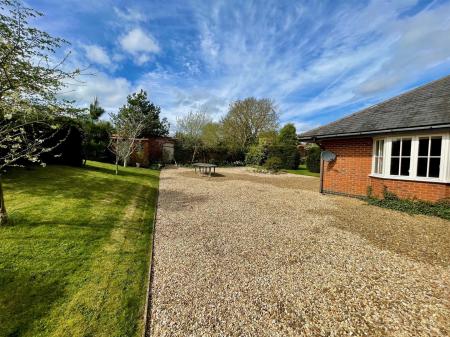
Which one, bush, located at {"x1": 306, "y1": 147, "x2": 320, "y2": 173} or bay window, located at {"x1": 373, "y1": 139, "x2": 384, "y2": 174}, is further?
bush, located at {"x1": 306, "y1": 147, "x2": 320, "y2": 173}

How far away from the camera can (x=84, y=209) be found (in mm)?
5641

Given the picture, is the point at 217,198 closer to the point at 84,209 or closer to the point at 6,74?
the point at 84,209

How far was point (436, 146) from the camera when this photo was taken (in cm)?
681

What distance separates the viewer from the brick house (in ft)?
22.0

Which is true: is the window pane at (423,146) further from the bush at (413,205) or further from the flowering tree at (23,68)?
the flowering tree at (23,68)

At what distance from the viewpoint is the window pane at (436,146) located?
673 centimetres

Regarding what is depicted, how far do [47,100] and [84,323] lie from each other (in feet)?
15.9

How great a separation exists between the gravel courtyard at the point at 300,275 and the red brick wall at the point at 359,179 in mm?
1014

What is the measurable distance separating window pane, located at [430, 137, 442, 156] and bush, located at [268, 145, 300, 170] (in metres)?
17.0

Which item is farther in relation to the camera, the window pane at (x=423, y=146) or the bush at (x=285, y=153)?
the bush at (x=285, y=153)

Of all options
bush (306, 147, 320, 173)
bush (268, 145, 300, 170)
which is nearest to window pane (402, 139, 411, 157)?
bush (306, 147, 320, 173)

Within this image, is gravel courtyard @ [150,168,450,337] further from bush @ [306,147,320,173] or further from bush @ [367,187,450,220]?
bush @ [306,147,320,173]

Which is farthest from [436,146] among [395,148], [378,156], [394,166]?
[378,156]

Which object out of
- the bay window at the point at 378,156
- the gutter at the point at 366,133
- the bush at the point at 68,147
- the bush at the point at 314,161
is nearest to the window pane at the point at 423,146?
the gutter at the point at 366,133
